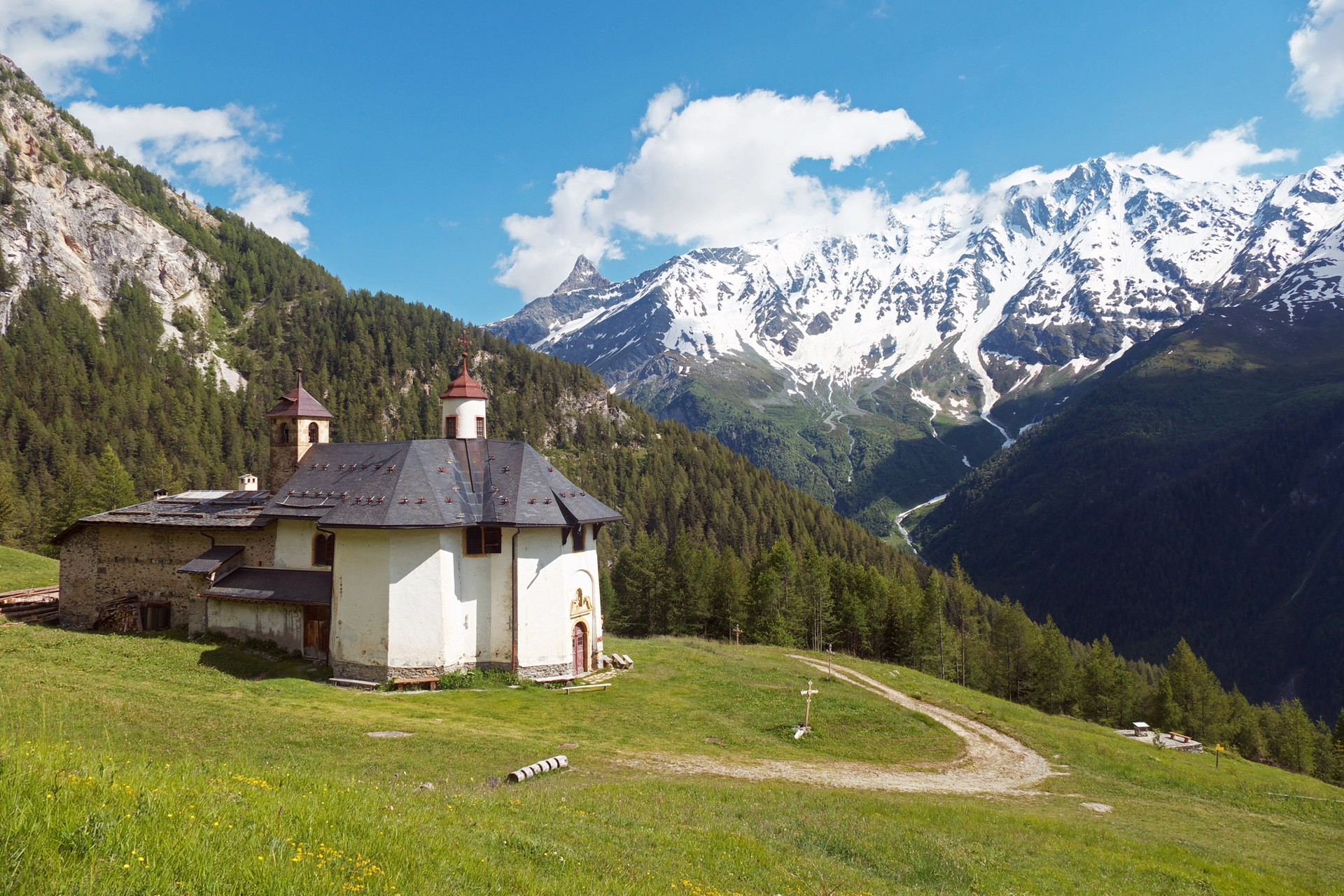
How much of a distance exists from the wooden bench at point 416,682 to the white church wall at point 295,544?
9.40 meters

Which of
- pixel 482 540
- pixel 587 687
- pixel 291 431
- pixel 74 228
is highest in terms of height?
pixel 74 228

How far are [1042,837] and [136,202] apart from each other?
9709 inches

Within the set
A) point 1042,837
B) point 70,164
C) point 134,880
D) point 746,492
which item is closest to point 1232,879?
point 1042,837

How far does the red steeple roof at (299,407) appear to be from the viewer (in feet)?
147

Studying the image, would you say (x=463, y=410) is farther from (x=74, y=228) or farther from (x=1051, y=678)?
(x=74, y=228)

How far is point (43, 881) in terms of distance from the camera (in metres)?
5.53

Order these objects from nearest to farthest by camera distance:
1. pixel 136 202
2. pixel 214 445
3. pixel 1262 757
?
pixel 1262 757
pixel 214 445
pixel 136 202

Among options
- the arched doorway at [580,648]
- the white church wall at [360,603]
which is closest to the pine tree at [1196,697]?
the arched doorway at [580,648]

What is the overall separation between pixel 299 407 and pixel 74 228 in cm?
18438

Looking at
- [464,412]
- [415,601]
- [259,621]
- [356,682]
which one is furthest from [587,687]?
[259,621]

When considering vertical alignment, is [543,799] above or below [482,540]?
→ below

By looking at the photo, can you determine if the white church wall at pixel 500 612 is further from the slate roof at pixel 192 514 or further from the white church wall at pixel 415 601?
the slate roof at pixel 192 514

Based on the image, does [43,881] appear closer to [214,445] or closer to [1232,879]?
[1232,879]

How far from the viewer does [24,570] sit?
53250 millimetres
